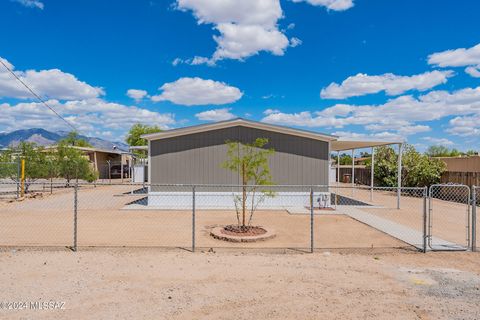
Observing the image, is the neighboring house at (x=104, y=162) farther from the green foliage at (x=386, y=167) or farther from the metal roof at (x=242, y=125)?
the green foliage at (x=386, y=167)

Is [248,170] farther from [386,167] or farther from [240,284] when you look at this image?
[386,167]

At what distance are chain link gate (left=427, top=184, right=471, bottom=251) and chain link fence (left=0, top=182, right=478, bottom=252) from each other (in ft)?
0.11

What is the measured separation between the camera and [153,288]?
5578mm

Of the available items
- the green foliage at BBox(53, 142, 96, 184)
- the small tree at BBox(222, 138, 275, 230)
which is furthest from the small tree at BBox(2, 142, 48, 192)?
the small tree at BBox(222, 138, 275, 230)

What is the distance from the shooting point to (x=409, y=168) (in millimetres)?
22922

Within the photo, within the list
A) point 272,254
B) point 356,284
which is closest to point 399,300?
point 356,284

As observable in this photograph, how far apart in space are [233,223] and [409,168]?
16.1 metres

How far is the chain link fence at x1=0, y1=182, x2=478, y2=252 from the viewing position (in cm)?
870

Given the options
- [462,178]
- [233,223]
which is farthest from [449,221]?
[462,178]

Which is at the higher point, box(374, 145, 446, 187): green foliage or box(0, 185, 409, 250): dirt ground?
box(374, 145, 446, 187): green foliage

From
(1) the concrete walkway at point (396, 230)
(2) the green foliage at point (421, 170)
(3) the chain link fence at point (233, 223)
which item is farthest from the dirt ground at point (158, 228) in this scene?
(2) the green foliage at point (421, 170)

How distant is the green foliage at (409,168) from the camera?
2182 centimetres

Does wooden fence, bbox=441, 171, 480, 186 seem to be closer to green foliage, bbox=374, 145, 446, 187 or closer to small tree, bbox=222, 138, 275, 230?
green foliage, bbox=374, 145, 446, 187

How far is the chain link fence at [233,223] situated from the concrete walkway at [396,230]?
3 cm
